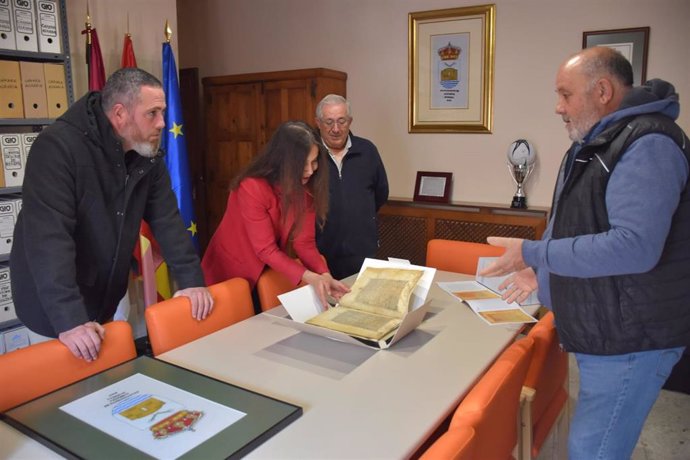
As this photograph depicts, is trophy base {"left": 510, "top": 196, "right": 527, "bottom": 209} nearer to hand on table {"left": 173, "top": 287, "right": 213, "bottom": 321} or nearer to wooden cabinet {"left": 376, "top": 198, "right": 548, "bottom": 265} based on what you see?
wooden cabinet {"left": 376, "top": 198, "right": 548, "bottom": 265}

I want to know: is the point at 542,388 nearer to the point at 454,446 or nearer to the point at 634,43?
the point at 454,446

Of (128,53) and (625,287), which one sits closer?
(625,287)

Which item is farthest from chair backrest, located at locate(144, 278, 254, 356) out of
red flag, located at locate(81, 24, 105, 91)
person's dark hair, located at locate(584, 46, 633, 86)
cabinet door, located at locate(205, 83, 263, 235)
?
cabinet door, located at locate(205, 83, 263, 235)

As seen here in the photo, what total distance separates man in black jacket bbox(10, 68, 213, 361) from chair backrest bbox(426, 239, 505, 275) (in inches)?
49.6

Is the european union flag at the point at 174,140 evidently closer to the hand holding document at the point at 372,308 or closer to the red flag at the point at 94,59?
the red flag at the point at 94,59

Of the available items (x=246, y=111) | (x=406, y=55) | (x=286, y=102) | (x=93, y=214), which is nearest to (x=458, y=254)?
(x=93, y=214)

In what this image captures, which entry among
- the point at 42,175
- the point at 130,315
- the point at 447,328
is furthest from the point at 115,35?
the point at 447,328

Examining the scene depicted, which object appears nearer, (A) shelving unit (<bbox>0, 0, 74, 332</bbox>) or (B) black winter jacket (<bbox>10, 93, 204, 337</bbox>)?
(B) black winter jacket (<bbox>10, 93, 204, 337</bbox>)

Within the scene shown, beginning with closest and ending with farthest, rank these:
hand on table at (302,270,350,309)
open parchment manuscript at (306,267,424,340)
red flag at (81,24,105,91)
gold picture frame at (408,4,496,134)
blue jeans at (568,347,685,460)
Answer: blue jeans at (568,347,685,460)
open parchment manuscript at (306,267,424,340)
hand on table at (302,270,350,309)
red flag at (81,24,105,91)
gold picture frame at (408,4,496,134)

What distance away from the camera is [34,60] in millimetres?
2896

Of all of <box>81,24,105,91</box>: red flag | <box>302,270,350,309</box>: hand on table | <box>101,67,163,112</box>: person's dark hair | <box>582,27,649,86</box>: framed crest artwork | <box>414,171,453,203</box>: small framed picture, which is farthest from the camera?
<box>414,171,453,203</box>: small framed picture

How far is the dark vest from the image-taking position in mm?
1309

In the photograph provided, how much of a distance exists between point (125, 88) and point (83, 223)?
1.50 feet

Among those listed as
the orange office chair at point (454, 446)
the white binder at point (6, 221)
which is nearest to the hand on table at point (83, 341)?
the orange office chair at point (454, 446)
